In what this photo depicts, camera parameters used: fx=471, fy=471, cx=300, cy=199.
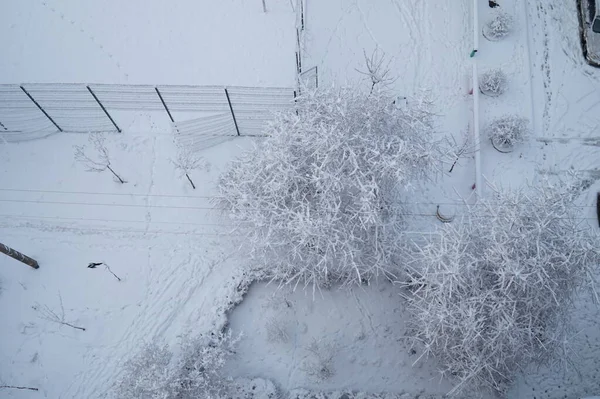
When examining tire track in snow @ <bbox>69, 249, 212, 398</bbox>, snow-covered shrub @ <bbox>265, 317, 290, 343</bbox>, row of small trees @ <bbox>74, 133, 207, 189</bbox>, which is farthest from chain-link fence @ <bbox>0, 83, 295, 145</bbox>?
snow-covered shrub @ <bbox>265, 317, 290, 343</bbox>

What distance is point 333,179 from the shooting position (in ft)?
39.0

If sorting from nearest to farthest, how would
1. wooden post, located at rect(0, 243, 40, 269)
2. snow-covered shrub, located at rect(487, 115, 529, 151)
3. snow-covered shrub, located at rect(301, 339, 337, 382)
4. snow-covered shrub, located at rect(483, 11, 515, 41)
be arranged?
snow-covered shrub, located at rect(301, 339, 337, 382) < wooden post, located at rect(0, 243, 40, 269) < snow-covered shrub, located at rect(487, 115, 529, 151) < snow-covered shrub, located at rect(483, 11, 515, 41)

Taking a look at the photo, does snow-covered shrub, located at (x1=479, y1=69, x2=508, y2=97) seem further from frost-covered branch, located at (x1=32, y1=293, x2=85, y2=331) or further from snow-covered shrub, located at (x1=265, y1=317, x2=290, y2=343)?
frost-covered branch, located at (x1=32, y1=293, x2=85, y2=331)

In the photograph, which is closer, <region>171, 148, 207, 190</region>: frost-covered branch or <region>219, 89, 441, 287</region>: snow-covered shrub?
<region>219, 89, 441, 287</region>: snow-covered shrub

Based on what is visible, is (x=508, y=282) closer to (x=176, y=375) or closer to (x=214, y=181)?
(x=176, y=375)

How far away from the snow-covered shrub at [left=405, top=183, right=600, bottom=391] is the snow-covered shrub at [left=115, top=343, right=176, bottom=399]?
659cm

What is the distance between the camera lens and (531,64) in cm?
1739

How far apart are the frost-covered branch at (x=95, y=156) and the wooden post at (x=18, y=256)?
3416mm

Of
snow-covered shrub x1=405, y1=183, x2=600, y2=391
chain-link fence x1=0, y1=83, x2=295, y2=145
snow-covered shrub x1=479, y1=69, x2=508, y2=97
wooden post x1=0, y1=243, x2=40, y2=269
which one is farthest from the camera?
snow-covered shrub x1=479, y1=69, x2=508, y2=97

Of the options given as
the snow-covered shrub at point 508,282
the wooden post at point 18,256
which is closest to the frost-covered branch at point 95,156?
the wooden post at point 18,256

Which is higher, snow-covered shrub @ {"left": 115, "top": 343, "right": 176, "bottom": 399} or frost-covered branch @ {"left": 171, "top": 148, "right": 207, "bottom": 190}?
frost-covered branch @ {"left": 171, "top": 148, "right": 207, "bottom": 190}

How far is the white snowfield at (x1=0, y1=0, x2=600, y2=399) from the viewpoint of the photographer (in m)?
13.8

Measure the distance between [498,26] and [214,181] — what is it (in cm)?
1185

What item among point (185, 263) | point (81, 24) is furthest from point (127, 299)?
point (81, 24)
